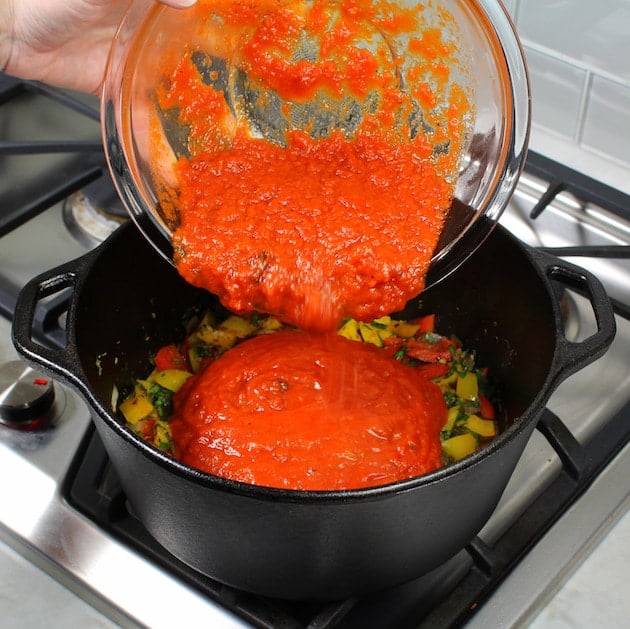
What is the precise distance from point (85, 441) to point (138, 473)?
0.91ft

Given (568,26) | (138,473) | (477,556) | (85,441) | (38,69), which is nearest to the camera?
(138,473)

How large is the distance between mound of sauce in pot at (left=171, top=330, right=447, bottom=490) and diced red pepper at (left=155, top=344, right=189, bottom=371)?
65 mm

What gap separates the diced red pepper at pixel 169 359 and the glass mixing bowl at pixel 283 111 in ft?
1.00

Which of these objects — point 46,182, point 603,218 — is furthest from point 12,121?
point 603,218

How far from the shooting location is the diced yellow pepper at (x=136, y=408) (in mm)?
1234

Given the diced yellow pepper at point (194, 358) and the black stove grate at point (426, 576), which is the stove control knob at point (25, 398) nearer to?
the black stove grate at point (426, 576)

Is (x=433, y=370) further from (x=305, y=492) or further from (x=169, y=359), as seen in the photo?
(x=305, y=492)

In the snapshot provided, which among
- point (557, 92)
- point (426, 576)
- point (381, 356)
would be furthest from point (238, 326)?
point (557, 92)

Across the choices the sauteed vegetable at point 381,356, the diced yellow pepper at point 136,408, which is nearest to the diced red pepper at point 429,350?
the sauteed vegetable at point 381,356

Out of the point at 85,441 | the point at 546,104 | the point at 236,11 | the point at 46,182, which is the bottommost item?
the point at 85,441

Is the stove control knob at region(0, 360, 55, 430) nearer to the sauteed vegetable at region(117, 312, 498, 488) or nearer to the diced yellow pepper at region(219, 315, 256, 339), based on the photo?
the sauteed vegetable at region(117, 312, 498, 488)

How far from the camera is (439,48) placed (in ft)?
3.26

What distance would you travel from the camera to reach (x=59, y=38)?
125 centimetres

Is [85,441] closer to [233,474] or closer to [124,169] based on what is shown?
[233,474]
